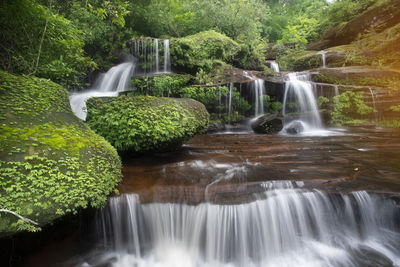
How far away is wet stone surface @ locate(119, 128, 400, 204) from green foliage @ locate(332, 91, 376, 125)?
436 cm

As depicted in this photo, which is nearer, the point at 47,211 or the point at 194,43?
the point at 47,211

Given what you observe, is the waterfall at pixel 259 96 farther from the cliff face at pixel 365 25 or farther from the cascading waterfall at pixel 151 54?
the cliff face at pixel 365 25

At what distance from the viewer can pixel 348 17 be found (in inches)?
630

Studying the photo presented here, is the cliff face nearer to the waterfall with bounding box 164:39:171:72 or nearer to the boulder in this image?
the boulder

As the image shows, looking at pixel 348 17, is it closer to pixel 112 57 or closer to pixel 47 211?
pixel 112 57

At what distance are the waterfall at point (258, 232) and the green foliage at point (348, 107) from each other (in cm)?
871

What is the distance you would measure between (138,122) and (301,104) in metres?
9.59

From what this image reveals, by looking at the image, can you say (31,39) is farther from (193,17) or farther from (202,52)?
(193,17)

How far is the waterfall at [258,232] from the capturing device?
Answer: 3135mm

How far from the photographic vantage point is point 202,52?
12.1 meters

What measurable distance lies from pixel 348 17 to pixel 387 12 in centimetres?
312

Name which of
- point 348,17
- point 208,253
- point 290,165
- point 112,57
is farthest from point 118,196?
point 348,17

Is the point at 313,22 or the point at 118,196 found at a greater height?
the point at 313,22

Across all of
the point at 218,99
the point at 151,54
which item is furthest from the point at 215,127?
the point at 151,54
